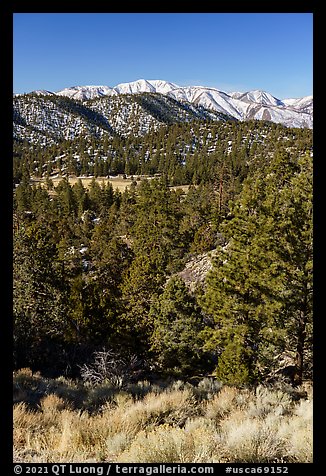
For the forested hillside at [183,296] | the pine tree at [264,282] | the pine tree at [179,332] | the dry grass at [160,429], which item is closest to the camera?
the dry grass at [160,429]

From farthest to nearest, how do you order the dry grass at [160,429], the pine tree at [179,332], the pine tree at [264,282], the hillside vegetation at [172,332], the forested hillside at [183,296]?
the pine tree at [179,332], the forested hillside at [183,296], the pine tree at [264,282], the hillside vegetation at [172,332], the dry grass at [160,429]

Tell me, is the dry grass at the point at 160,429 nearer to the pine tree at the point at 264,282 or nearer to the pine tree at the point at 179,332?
the pine tree at the point at 264,282

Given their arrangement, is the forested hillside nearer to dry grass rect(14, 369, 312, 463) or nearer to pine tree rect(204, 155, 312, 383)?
pine tree rect(204, 155, 312, 383)

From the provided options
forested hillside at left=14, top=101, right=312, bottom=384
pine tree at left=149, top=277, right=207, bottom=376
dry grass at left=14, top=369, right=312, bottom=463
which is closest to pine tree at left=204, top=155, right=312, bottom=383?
forested hillside at left=14, top=101, right=312, bottom=384

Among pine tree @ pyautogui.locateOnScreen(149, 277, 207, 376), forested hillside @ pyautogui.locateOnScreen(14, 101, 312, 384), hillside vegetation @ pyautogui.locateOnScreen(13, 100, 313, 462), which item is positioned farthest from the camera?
pine tree @ pyautogui.locateOnScreen(149, 277, 207, 376)

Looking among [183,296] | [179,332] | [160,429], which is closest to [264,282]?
[183,296]

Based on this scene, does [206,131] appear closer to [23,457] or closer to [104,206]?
[104,206]

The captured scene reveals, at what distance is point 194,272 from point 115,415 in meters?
24.2

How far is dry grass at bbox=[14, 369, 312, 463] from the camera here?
12.3ft

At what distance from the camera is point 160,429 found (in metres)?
4.56

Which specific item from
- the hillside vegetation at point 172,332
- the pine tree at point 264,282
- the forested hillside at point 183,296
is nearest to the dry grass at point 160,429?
the hillside vegetation at point 172,332

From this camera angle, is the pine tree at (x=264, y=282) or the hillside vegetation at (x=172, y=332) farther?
the pine tree at (x=264, y=282)

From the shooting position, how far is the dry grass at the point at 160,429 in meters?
3.75
